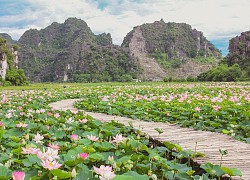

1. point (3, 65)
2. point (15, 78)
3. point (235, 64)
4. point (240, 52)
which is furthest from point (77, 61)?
point (235, 64)

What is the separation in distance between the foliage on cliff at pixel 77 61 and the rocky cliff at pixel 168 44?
16.7 m

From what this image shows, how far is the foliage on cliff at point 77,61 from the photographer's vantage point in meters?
72.8

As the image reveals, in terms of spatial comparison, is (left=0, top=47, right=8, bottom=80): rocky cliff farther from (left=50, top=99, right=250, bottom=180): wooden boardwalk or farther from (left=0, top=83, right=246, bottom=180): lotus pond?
(left=50, top=99, right=250, bottom=180): wooden boardwalk

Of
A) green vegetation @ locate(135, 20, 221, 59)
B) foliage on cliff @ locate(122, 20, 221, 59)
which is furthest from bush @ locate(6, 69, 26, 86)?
green vegetation @ locate(135, 20, 221, 59)

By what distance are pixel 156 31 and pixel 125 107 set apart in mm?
107660

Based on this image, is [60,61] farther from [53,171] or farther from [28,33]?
[53,171]

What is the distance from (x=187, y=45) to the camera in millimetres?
109438

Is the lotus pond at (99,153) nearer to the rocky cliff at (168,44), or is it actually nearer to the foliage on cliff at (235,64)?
the foliage on cliff at (235,64)

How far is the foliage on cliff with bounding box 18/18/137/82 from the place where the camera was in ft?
239

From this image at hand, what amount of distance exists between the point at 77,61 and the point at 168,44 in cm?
4080

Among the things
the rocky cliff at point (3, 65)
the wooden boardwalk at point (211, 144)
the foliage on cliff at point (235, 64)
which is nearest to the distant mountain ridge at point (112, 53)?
the foliage on cliff at point (235, 64)

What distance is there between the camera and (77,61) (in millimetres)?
76875

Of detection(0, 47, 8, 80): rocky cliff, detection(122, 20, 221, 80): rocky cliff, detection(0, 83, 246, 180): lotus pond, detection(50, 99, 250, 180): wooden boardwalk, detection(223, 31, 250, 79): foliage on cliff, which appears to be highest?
detection(122, 20, 221, 80): rocky cliff

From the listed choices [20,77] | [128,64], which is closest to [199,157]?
[20,77]
